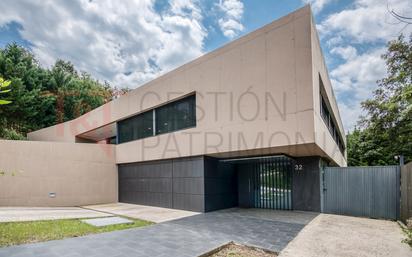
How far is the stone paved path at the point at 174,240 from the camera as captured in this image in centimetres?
456

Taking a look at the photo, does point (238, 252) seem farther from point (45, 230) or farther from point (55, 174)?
point (55, 174)

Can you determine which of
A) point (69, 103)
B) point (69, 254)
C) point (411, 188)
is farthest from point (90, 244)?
point (69, 103)

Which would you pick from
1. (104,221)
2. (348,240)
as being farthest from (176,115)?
(348,240)

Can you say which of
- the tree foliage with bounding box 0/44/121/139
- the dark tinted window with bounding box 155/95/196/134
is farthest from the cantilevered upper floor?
the tree foliage with bounding box 0/44/121/139

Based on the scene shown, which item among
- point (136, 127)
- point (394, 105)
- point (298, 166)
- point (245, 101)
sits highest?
point (394, 105)

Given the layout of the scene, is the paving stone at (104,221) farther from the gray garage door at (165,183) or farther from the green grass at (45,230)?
the gray garage door at (165,183)

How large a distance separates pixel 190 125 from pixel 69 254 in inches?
251

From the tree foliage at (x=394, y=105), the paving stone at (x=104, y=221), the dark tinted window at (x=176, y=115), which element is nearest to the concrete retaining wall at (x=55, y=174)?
the dark tinted window at (x=176, y=115)

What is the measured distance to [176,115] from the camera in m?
10.7

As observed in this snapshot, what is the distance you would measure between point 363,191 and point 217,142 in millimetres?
5426

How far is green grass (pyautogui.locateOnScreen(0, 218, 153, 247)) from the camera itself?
5328mm

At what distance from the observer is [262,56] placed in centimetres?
787

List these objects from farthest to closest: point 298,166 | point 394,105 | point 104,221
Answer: point 394,105
point 298,166
point 104,221

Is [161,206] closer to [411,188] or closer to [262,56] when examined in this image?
[262,56]
